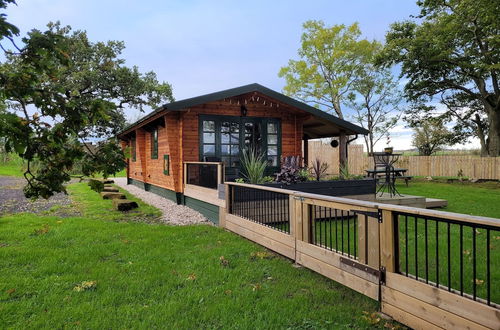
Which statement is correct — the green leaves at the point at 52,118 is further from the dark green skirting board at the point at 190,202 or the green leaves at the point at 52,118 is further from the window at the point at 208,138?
the window at the point at 208,138

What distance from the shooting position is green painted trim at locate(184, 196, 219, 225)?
6.99 m

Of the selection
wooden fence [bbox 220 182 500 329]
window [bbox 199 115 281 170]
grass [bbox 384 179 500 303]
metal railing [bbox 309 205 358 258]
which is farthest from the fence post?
window [bbox 199 115 281 170]

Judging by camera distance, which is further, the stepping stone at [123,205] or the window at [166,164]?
the window at [166,164]

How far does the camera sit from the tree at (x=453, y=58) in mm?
16562

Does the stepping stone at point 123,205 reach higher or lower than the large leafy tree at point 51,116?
lower

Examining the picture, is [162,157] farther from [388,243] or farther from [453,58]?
[453,58]

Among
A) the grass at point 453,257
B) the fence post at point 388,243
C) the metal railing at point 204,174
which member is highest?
the metal railing at point 204,174

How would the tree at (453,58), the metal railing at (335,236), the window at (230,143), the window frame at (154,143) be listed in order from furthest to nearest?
the tree at (453,58)
the window frame at (154,143)
the window at (230,143)
the metal railing at (335,236)

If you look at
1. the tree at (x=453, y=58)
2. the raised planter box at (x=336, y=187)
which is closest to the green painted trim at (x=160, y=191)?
the raised planter box at (x=336, y=187)

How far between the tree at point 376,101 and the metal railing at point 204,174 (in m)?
21.3

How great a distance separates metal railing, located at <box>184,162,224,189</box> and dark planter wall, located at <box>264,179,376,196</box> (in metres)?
1.03

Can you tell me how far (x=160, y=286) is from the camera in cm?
347

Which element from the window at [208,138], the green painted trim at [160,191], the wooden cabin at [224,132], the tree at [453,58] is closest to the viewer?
the wooden cabin at [224,132]

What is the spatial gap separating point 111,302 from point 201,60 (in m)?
18.0
